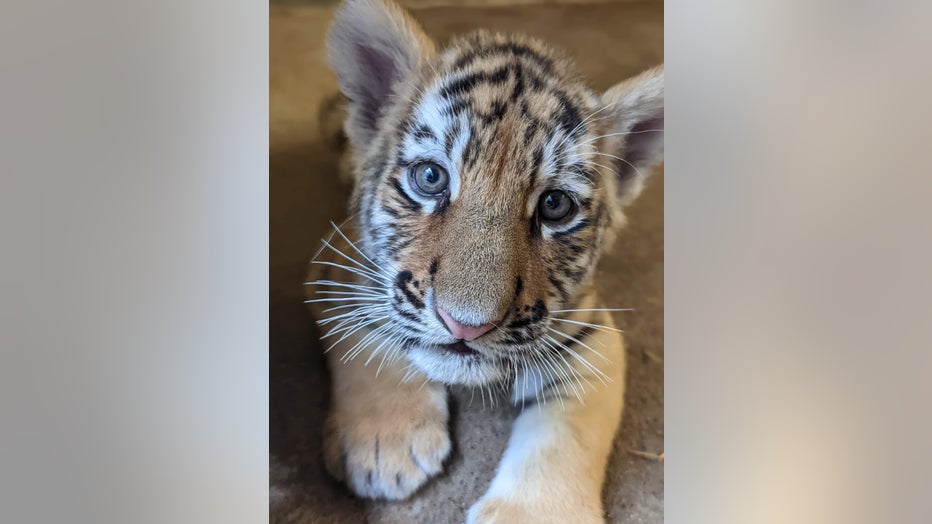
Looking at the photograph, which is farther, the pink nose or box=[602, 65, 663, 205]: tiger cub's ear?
box=[602, 65, 663, 205]: tiger cub's ear

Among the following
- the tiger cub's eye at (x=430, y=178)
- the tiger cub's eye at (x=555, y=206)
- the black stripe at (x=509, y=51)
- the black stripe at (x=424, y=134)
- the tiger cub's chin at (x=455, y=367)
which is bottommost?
the tiger cub's chin at (x=455, y=367)

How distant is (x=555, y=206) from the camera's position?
1117mm

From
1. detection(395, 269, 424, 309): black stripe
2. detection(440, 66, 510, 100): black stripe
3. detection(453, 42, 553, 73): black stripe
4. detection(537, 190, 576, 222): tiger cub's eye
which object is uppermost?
detection(453, 42, 553, 73): black stripe

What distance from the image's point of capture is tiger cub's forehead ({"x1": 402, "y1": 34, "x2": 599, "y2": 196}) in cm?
110

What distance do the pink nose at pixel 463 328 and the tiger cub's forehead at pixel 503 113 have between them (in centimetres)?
25

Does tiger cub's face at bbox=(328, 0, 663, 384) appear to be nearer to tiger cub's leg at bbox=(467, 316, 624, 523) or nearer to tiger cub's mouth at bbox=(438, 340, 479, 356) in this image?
tiger cub's mouth at bbox=(438, 340, 479, 356)

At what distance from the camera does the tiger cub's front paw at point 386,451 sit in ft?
3.61

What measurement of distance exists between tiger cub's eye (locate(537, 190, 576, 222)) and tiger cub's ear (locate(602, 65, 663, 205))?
114 millimetres

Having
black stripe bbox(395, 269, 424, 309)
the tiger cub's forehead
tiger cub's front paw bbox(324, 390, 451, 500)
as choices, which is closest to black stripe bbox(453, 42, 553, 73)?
the tiger cub's forehead

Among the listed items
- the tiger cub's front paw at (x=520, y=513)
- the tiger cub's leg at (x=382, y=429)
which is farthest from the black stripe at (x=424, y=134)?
the tiger cub's front paw at (x=520, y=513)

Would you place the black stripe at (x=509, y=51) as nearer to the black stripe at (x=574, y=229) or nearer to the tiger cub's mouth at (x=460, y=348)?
the black stripe at (x=574, y=229)

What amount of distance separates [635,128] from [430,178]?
15.7 inches
